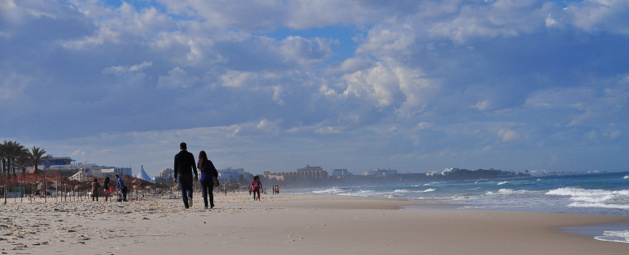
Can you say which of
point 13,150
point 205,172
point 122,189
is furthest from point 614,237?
point 13,150

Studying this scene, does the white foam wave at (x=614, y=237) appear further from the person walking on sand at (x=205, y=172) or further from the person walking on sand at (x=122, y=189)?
the person walking on sand at (x=122, y=189)

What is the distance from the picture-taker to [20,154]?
218 feet

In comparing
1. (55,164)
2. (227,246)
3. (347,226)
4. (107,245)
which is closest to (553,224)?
(347,226)

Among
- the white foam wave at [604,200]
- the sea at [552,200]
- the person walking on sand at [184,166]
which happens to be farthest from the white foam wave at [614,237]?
the white foam wave at [604,200]

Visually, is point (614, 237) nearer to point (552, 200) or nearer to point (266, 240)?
point (266, 240)

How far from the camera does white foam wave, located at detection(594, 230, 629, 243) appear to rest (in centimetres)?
817

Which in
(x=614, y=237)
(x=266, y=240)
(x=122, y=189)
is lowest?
(x=614, y=237)

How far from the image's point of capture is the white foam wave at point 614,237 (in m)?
8.17

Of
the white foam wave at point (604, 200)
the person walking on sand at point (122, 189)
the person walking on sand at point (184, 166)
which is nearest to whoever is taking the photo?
the person walking on sand at point (184, 166)

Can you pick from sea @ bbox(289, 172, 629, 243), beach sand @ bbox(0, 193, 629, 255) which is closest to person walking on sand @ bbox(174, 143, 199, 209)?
beach sand @ bbox(0, 193, 629, 255)

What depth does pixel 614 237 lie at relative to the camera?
8719 millimetres

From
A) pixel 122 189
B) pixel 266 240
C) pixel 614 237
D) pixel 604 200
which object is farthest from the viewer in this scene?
pixel 122 189

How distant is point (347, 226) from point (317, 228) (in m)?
0.75

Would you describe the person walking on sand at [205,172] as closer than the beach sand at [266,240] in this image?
No
